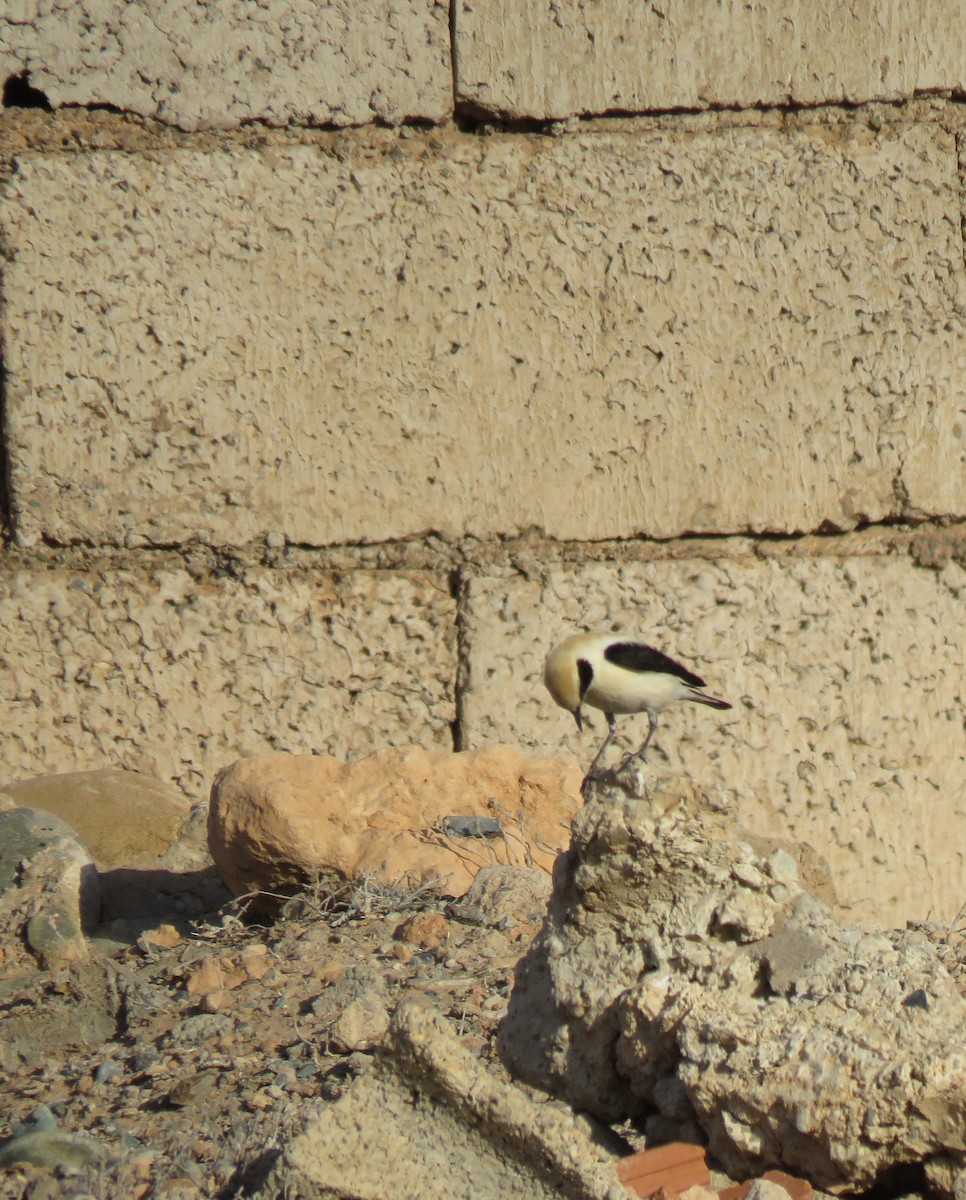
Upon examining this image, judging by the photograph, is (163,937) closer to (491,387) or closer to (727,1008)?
(491,387)

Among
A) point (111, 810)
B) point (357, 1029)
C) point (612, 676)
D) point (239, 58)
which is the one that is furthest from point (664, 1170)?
point (239, 58)

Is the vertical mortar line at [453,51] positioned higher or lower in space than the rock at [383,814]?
higher

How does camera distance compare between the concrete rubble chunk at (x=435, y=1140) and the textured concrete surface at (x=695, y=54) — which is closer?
the concrete rubble chunk at (x=435, y=1140)

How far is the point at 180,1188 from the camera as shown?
7.48 ft

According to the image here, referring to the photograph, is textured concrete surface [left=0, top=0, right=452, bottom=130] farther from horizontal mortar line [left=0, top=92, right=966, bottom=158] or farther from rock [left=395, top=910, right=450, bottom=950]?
rock [left=395, top=910, right=450, bottom=950]

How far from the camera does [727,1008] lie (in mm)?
2107

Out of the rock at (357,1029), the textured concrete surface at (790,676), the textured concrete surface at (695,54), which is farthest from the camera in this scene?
the textured concrete surface at (790,676)

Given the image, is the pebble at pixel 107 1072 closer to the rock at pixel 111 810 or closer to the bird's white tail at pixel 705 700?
the rock at pixel 111 810

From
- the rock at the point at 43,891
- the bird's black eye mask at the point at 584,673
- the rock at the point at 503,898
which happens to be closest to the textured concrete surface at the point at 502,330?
the bird's black eye mask at the point at 584,673

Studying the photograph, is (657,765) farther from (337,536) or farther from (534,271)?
(534,271)

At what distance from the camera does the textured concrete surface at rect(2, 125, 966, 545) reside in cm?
408

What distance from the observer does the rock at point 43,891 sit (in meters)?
3.44

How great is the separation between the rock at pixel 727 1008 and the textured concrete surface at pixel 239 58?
248cm

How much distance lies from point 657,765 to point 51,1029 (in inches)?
69.3
